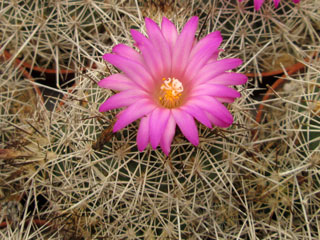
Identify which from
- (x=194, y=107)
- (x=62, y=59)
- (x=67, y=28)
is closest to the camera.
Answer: (x=194, y=107)

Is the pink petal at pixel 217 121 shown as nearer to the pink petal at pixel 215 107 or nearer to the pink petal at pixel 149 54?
the pink petal at pixel 215 107

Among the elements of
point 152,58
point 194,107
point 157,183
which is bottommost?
point 157,183

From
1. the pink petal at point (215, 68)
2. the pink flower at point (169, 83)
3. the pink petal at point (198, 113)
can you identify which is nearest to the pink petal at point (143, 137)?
the pink flower at point (169, 83)

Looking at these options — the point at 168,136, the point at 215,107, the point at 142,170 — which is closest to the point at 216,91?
the point at 215,107

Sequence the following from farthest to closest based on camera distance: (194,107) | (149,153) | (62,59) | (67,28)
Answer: (62,59)
(67,28)
(149,153)
(194,107)

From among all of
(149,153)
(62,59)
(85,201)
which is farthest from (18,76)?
(149,153)

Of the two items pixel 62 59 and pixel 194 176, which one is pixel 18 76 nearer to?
pixel 62 59

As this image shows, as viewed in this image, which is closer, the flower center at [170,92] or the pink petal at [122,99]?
the pink petal at [122,99]
